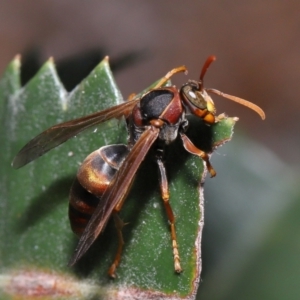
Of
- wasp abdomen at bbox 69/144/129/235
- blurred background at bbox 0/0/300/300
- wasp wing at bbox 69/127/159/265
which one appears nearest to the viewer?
wasp wing at bbox 69/127/159/265

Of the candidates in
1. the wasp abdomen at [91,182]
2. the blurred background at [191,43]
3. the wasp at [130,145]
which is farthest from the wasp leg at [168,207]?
the blurred background at [191,43]

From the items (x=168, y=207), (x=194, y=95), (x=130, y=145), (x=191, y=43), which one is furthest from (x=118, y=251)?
(x=191, y=43)

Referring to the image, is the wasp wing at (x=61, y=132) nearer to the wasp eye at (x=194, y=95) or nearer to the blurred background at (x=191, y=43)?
the wasp eye at (x=194, y=95)

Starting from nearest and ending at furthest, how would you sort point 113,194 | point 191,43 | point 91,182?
point 113,194, point 91,182, point 191,43

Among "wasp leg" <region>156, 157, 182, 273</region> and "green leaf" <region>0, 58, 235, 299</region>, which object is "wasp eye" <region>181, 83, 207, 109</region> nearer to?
"green leaf" <region>0, 58, 235, 299</region>

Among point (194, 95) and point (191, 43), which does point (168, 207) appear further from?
point (191, 43)

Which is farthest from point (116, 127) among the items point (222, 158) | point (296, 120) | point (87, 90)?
point (296, 120)

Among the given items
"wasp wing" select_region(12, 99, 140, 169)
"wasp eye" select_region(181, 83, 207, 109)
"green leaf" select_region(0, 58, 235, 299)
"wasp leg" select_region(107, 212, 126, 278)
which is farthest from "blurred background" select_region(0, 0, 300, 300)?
"wasp leg" select_region(107, 212, 126, 278)
